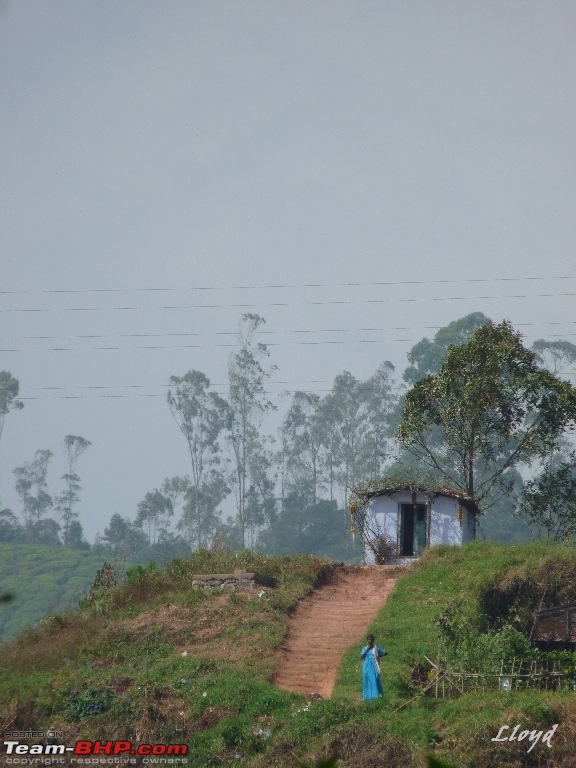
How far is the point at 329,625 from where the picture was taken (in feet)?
78.0

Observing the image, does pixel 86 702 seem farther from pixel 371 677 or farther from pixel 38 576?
pixel 38 576

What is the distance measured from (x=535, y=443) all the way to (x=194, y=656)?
16.4 metres

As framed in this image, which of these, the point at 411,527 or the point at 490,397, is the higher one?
the point at 490,397

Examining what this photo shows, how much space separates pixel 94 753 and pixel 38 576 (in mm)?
45878

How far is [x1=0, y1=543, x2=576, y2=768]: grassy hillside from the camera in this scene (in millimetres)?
16156

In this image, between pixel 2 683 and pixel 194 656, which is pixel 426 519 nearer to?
pixel 194 656

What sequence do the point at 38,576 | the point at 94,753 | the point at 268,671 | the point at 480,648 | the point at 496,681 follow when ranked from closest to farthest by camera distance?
the point at 94,753 → the point at 496,681 → the point at 480,648 → the point at 268,671 → the point at 38,576

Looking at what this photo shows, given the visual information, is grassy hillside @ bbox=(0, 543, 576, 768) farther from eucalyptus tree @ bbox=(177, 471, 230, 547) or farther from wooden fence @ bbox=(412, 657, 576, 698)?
eucalyptus tree @ bbox=(177, 471, 230, 547)

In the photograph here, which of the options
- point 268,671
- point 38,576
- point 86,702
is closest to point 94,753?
point 86,702

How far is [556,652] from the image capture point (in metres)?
18.5

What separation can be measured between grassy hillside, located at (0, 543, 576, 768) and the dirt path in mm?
372

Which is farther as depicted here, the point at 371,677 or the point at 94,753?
the point at 371,677

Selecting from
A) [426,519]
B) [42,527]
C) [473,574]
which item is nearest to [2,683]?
[473,574]

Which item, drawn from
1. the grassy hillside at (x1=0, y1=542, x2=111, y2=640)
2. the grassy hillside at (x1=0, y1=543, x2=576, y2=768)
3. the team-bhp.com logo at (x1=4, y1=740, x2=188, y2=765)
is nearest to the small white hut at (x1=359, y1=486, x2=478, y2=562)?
the grassy hillside at (x1=0, y1=543, x2=576, y2=768)
